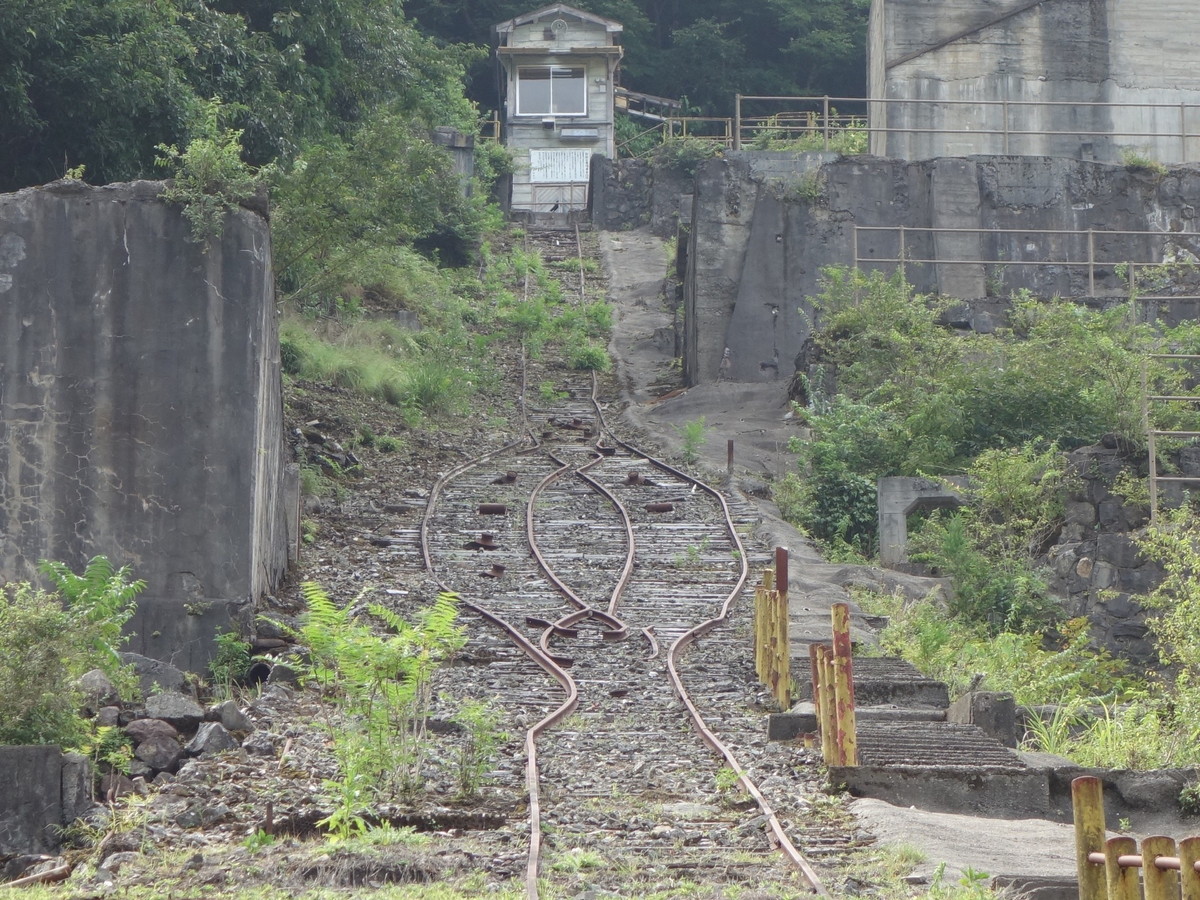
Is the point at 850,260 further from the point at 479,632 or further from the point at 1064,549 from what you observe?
the point at 479,632

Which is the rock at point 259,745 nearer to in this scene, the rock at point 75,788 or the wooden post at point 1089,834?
the rock at point 75,788

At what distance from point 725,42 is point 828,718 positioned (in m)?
48.3

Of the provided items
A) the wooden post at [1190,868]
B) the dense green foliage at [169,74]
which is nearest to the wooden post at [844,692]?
the wooden post at [1190,868]

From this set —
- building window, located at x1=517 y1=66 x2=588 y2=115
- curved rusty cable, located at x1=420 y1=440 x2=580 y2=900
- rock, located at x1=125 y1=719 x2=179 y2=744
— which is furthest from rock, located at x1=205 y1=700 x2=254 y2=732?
building window, located at x1=517 y1=66 x2=588 y2=115

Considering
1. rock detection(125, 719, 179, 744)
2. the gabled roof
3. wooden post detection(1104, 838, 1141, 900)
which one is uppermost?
the gabled roof

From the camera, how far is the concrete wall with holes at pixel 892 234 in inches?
1219

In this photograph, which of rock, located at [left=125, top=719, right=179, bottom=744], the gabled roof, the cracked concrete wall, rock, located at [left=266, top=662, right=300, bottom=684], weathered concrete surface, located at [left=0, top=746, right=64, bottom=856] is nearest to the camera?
weathered concrete surface, located at [left=0, top=746, right=64, bottom=856]

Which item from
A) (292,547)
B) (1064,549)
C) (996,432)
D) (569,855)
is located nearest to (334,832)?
(569,855)

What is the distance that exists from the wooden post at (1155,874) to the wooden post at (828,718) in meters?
3.92

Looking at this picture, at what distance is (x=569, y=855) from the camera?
24.8 ft

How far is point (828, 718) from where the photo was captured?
957 cm

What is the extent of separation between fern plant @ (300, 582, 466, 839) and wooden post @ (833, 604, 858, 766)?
87.4 inches

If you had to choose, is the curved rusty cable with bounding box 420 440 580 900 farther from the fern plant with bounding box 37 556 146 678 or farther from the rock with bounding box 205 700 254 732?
the fern plant with bounding box 37 556 146 678

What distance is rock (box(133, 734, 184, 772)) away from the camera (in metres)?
9.38
